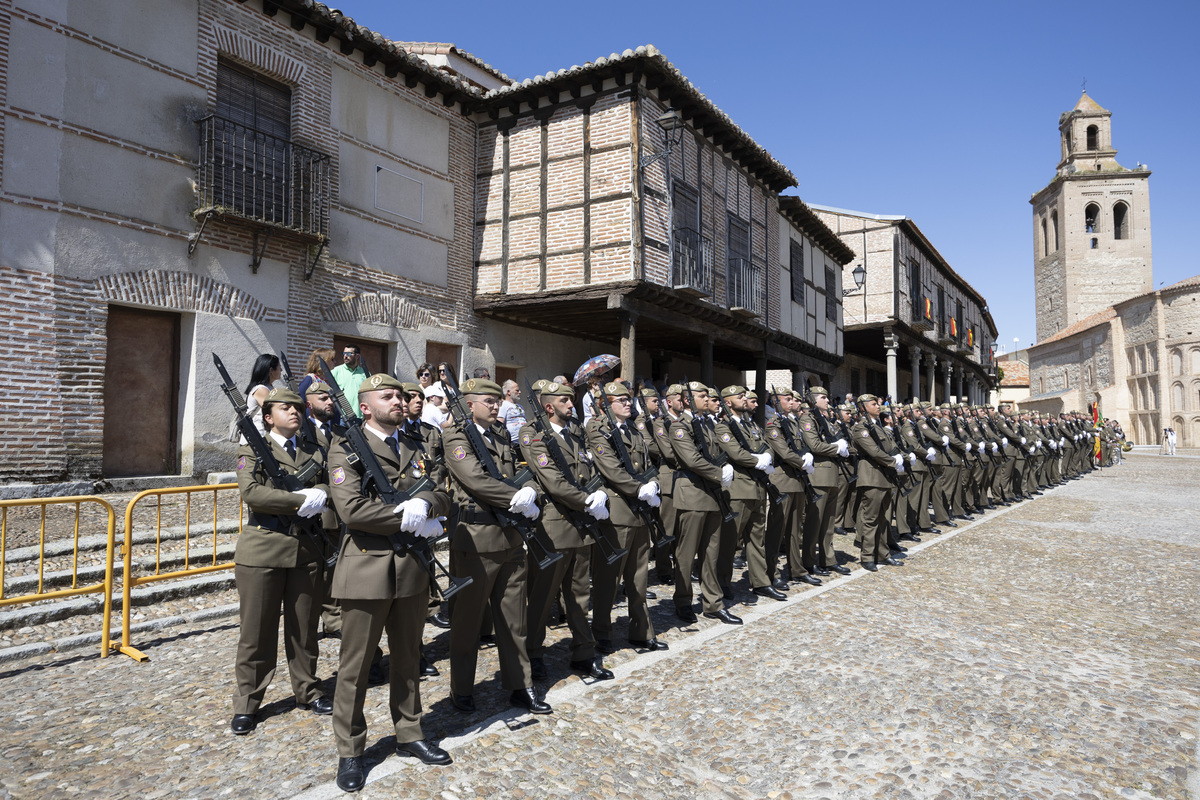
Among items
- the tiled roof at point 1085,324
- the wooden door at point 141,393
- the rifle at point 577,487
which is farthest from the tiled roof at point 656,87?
the tiled roof at point 1085,324

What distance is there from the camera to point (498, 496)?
381 cm

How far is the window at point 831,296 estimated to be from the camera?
22109mm

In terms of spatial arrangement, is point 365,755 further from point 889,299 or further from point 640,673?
point 889,299

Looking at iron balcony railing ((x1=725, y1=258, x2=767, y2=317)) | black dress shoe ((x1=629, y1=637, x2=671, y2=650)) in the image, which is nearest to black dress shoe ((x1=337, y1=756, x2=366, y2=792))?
black dress shoe ((x1=629, y1=637, x2=671, y2=650))

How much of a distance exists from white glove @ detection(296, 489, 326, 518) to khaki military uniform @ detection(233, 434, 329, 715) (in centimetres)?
13

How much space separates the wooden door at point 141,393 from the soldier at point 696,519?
24.6ft

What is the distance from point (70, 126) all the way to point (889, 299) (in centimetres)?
2241

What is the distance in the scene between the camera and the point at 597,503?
4.36 m

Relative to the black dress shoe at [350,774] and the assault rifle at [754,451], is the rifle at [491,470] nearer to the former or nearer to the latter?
the black dress shoe at [350,774]

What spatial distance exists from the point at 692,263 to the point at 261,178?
7.73 meters

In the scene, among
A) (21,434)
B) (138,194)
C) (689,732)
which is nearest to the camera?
(689,732)

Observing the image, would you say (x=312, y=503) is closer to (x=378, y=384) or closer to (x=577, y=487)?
(x=378, y=384)

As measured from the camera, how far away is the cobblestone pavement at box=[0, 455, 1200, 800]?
3.08m

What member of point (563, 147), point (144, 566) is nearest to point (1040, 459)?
point (563, 147)
